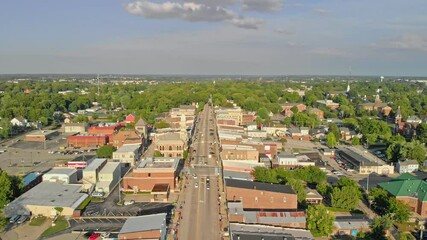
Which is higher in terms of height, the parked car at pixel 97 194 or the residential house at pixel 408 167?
the residential house at pixel 408 167

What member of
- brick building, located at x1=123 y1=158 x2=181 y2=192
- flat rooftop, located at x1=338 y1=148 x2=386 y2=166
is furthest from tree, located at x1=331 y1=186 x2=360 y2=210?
flat rooftop, located at x1=338 y1=148 x2=386 y2=166

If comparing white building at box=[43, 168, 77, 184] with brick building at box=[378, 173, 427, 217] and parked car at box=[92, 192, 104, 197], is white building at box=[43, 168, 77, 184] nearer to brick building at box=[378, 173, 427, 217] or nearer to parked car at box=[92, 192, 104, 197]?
parked car at box=[92, 192, 104, 197]

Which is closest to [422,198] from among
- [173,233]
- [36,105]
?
[173,233]

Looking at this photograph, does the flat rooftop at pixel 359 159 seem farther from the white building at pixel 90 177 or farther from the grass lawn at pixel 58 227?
the grass lawn at pixel 58 227

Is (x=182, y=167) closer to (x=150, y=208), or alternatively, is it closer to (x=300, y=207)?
(x=150, y=208)

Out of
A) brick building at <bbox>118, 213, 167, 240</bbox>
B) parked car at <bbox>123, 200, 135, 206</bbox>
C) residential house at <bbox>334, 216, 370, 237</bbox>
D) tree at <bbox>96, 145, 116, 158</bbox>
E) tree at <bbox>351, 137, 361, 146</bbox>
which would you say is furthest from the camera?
tree at <bbox>351, 137, 361, 146</bbox>

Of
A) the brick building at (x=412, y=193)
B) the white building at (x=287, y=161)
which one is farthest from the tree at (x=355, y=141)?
the brick building at (x=412, y=193)
